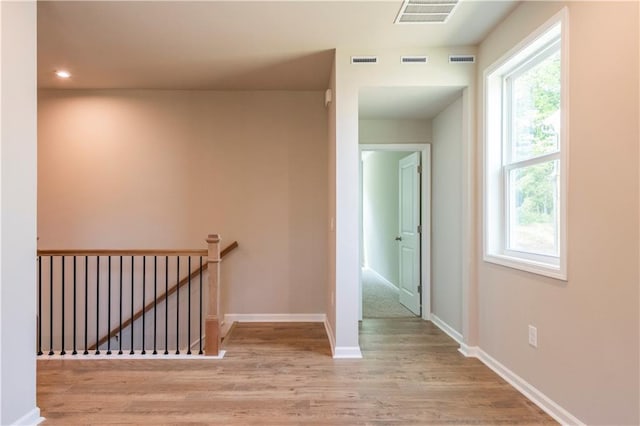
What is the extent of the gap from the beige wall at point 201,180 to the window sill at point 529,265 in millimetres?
1929

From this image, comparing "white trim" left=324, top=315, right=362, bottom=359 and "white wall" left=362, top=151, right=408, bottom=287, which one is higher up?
"white wall" left=362, top=151, right=408, bottom=287

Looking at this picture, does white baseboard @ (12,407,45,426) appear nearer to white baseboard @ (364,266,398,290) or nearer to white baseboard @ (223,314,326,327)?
white baseboard @ (223,314,326,327)

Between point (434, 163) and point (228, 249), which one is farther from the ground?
point (434, 163)

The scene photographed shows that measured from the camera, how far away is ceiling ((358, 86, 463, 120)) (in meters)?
3.19

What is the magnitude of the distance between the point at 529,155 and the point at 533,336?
4.11 feet

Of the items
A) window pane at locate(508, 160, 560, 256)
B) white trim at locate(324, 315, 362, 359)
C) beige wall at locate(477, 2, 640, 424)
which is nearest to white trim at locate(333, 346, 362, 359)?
white trim at locate(324, 315, 362, 359)

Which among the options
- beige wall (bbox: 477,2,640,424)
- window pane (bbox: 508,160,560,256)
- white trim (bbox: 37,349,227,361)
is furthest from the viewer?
white trim (bbox: 37,349,227,361)

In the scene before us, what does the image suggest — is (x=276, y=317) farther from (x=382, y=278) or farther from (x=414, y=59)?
(x=382, y=278)

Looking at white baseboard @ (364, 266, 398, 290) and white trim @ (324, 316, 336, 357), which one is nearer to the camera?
white trim @ (324, 316, 336, 357)

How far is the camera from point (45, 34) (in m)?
2.84

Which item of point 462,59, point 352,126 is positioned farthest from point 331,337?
point 462,59

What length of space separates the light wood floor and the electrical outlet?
365 mm

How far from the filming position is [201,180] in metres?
4.15

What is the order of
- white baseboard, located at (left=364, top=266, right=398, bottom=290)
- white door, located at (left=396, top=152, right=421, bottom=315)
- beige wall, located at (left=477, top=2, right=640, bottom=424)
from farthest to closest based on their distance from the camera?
1. white baseboard, located at (left=364, top=266, right=398, bottom=290)
2. white door, located at (left=396, top=152, right=421, bottom=315)
3. beige wall, located at (left=477, top=2, right=640, bottom=424)
